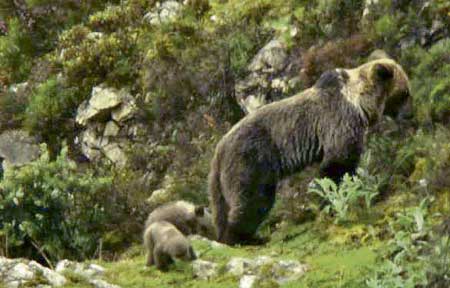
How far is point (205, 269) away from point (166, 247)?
443 millimetres

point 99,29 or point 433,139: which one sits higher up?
point 99,29

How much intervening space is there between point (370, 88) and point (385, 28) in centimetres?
303

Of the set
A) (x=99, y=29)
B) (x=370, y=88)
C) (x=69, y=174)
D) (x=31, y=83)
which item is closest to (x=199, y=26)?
(x=99, y=29)

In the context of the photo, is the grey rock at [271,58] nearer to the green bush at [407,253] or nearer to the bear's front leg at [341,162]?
the bear's front leg at [341,162]

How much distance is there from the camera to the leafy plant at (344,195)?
10.4 meters

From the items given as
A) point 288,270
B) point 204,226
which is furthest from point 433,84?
point 288,270

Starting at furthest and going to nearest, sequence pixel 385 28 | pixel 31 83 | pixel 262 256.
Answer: pixel 31 83 < pixel 385 28 < pixel 262 256

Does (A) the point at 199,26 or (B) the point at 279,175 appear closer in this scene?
(B) the point at 279,175

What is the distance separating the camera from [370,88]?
11.4 meters

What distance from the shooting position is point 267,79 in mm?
14969

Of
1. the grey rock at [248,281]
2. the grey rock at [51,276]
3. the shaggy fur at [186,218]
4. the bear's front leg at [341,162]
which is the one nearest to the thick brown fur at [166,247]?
the grey rock at [248,281]

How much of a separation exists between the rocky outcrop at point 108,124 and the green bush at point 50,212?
2197 millimetres

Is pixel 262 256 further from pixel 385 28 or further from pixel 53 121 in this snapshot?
pixel 53 121

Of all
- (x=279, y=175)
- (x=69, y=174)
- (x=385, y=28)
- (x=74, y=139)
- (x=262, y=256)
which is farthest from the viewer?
(x=74, y=139)
